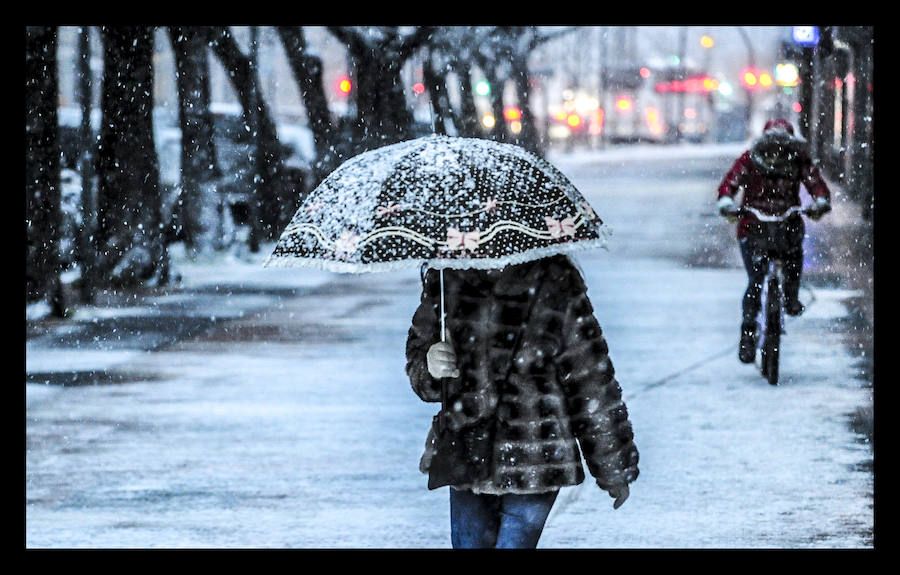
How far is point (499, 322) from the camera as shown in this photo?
4652mm

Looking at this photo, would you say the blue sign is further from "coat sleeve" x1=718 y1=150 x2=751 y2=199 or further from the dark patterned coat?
the dark patterned coat

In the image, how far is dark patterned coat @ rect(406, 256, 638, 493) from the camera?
4637 millimetres

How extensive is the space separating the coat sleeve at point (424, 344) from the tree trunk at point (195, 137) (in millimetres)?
16153

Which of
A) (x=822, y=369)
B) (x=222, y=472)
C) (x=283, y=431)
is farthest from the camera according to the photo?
(x=822, y=369)

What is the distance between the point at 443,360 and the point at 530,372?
25cm

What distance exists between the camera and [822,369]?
11.4 m

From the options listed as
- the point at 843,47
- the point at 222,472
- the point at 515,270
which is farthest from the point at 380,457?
the point at 843,47

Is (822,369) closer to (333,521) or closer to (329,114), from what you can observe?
(333,521)

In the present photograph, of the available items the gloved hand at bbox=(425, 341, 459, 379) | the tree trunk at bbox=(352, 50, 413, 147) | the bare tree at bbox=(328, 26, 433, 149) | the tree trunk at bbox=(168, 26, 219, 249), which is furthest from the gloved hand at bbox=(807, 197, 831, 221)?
the tree trunk at bbox=(352, 50, 413, 147)

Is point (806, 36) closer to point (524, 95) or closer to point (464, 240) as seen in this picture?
point (524, 95)

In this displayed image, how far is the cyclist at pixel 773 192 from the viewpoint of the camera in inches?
410

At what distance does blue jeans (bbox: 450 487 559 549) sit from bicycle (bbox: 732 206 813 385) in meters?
5.93

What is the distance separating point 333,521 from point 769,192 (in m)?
4.37
